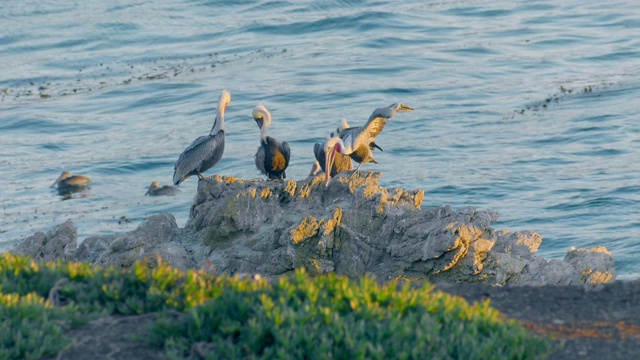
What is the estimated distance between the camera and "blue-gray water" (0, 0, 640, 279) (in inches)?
818

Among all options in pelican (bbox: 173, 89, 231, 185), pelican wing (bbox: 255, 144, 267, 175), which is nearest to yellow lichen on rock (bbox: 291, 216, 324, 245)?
pelican wing (bbox: 255, 144, 267, 175)

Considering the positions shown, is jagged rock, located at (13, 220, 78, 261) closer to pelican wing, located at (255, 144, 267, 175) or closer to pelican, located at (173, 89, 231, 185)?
pelican, located at (173, 89, 231, 185)

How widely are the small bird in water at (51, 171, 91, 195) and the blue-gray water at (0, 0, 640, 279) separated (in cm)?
23

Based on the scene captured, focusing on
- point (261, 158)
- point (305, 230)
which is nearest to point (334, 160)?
point (261, 158)

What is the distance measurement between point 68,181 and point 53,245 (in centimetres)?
883

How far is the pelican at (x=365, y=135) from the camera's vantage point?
15441 mm

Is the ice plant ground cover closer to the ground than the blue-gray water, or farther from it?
farther from it

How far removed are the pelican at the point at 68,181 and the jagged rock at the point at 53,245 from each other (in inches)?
333

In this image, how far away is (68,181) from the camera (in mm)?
21750

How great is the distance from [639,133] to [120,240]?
1501 centimetres

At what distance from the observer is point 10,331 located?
20.3 feet

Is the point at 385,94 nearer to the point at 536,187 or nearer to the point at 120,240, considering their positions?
the point at 536,187

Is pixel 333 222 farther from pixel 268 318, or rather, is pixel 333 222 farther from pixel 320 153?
pixel 268 318

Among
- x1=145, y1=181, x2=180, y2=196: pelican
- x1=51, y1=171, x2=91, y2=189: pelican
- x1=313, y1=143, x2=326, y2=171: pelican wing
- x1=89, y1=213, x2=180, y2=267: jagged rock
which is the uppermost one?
x1=313, y1=143, x2=326, y2=171: pelican wing
